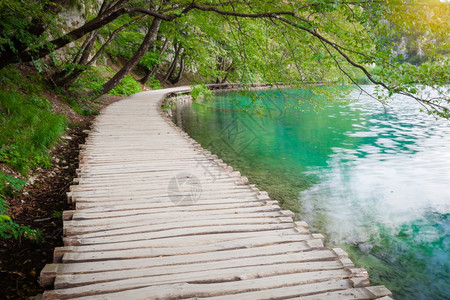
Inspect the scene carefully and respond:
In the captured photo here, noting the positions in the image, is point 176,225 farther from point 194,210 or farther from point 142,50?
point 142,50

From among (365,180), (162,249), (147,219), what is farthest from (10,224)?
(365,180)

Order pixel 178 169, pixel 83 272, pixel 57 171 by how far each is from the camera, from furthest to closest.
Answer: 1. pixel 57 171
2. pixel 178 169
3. pixel 83 272

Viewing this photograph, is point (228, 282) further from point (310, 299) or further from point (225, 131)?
point (225, 131)

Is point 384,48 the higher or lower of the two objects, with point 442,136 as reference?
higher

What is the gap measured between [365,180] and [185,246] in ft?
23.6

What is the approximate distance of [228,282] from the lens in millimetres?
2861

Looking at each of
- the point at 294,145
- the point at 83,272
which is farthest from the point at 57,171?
the point at 294,145

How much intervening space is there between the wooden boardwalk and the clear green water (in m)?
1.94

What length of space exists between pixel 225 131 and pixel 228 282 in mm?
12349

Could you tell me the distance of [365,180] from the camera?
889 cm

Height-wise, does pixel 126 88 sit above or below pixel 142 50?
below

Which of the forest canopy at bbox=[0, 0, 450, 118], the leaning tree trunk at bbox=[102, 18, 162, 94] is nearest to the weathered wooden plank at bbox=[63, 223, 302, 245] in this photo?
the forest canopy at bbox=[0, 0, 450, 118]

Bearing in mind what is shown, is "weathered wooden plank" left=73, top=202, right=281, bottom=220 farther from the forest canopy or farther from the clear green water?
the forest canopy

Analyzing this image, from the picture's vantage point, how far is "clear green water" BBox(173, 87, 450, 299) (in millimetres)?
5066
